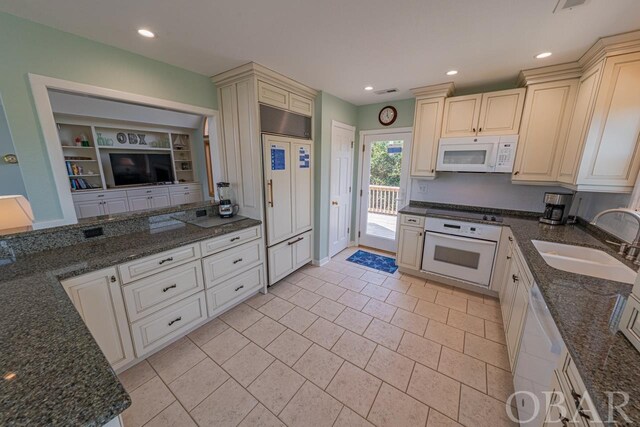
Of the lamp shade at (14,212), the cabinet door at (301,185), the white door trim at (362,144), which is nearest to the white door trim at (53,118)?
the lamp shade at (14,212)

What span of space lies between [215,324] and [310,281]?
121 cm

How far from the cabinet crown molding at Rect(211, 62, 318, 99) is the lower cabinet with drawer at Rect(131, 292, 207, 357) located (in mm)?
2158

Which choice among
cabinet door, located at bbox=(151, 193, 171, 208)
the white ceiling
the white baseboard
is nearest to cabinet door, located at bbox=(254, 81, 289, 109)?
the white ceiling

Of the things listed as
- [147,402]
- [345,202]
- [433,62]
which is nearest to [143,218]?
[147,402]

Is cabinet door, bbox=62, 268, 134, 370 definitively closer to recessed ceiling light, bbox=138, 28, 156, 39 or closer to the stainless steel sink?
recessed ceiling light, bbox=138, 28, 156, 39

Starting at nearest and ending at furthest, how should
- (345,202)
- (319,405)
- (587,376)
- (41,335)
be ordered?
1. (587,376)
2. (41,335)
3. (319,405)
4. (345,202)

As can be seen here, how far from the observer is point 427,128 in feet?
9.82

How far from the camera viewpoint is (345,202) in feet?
12.9

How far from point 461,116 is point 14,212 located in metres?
4.06

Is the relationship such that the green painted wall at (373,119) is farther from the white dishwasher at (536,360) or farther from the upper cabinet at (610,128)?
the white dishwasher at (536,360)

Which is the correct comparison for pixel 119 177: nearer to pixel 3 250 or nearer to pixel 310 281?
pixel 3 250

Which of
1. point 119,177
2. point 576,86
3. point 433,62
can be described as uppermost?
point 433,62

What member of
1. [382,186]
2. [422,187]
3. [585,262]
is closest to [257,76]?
[382,186]

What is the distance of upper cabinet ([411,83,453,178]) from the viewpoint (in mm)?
2869
